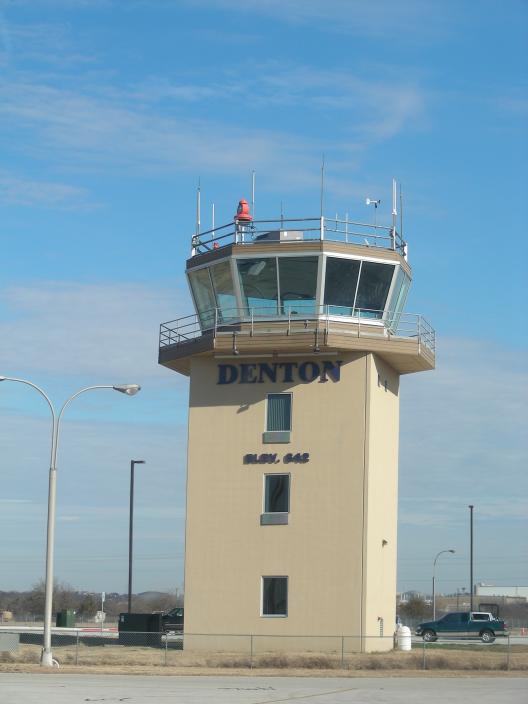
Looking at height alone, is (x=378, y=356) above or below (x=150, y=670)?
above

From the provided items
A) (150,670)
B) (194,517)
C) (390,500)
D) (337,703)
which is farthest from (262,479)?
(337,703)

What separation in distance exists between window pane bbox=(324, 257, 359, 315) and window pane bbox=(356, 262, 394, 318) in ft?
1.04

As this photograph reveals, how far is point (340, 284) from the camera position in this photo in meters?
42.6

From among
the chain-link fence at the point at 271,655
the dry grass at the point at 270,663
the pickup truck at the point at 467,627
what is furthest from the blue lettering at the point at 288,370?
the pickup truck at the point at 467,627

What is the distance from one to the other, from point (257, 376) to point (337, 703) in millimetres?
19901

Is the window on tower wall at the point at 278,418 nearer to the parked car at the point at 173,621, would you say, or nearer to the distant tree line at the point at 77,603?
the parked car at the point at 173,621

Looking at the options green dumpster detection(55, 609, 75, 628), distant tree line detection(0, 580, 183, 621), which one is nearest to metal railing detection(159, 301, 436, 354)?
green dumpster detection(55, 609, 75, 628)

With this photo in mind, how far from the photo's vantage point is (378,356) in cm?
4394

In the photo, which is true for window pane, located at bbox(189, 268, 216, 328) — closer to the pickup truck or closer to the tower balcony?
the tower balcony

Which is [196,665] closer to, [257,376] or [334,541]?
[334,541]

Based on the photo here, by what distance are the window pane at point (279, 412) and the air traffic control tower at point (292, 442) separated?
5cm

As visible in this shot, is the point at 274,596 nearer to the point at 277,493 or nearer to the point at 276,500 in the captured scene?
the point at 276,500

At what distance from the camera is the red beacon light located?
4456 cm

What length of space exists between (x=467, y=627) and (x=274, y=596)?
72.9 feet
